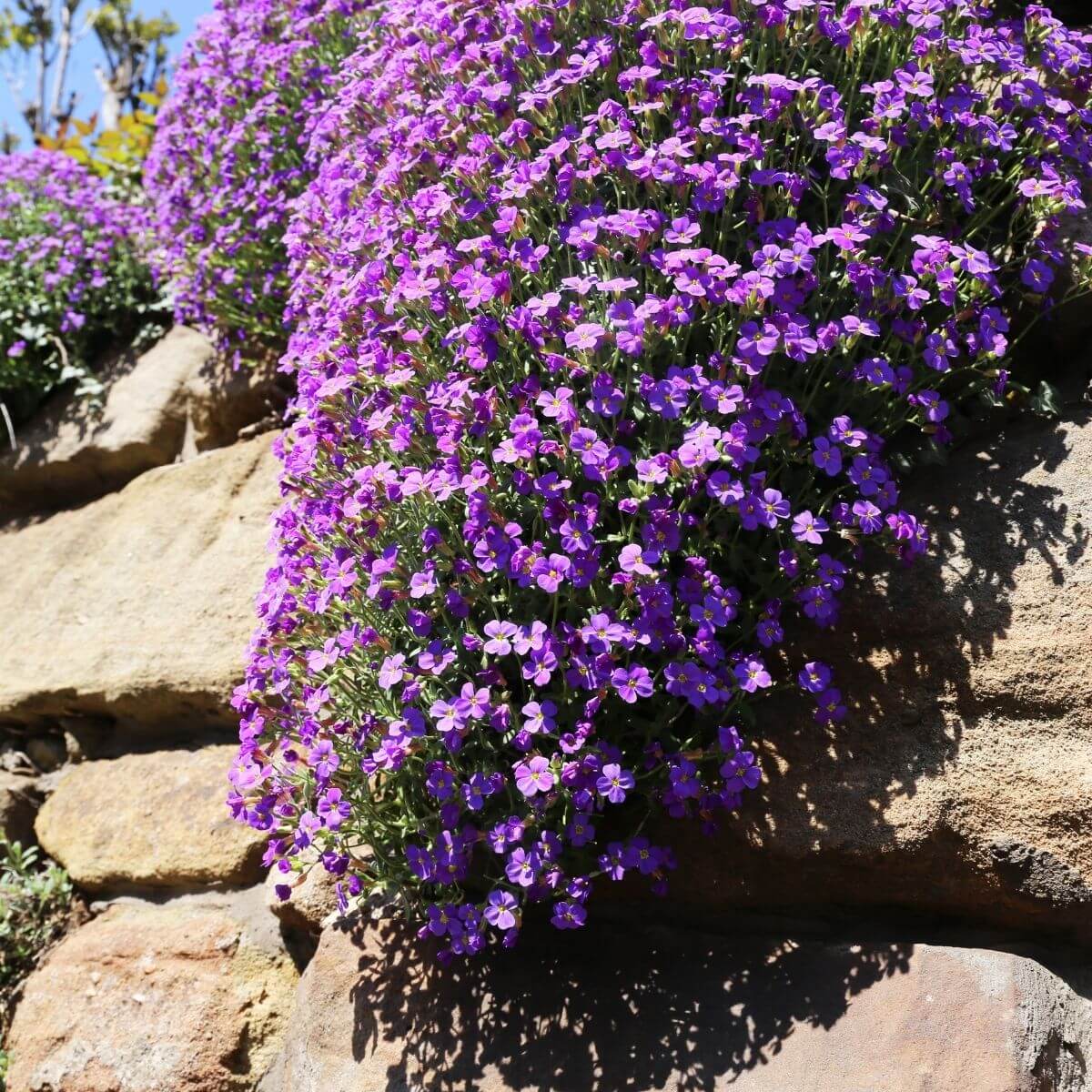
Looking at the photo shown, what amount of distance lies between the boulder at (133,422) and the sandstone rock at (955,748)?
112 inches

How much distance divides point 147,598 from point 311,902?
1644 mm

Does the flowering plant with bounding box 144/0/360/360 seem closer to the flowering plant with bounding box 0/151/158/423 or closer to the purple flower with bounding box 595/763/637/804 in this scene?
the flowering plant with bounding box 0/151/158/423

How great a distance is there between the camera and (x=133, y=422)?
4926 mm

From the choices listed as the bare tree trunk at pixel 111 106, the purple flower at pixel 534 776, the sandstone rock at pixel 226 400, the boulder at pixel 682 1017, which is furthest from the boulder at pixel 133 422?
the bare tree trunk at pixel 111 106

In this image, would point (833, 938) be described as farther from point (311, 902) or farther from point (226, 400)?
point (226, 400)

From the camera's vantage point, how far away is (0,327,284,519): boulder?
4.71 m

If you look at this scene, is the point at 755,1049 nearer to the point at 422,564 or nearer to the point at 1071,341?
the point at 422,564

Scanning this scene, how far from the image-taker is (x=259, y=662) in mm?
2689

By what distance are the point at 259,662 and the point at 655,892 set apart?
1076mm

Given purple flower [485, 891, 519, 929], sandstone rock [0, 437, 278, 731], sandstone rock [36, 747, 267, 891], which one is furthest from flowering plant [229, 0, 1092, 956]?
sandstone rock [0, 437, 278, 731]

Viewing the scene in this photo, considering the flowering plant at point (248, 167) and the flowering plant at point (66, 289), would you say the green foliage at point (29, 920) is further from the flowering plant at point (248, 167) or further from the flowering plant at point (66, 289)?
the flowering plant at point (66, 289)

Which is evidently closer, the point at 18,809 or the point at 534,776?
the point at 534,776

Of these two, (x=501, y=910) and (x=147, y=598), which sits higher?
(x=501, y=910)

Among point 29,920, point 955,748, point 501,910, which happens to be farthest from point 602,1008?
point 29,920
